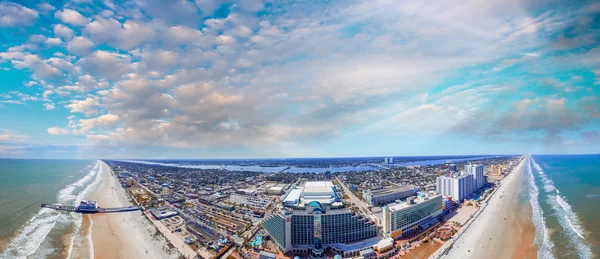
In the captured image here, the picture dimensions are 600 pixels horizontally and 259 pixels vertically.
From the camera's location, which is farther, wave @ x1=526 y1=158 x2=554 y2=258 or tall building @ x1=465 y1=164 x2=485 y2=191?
tall building @ x1=465 y1=164 x2=485 y2=191

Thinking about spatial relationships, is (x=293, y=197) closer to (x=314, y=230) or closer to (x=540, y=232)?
(x=314, y=230)

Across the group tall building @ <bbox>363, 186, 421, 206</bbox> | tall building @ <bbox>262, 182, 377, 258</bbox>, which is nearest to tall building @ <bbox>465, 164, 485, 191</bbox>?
tall building @ <bbox>363, 186, 421, 206</bbox>

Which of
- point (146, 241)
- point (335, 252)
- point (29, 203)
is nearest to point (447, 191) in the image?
point (335, 252)

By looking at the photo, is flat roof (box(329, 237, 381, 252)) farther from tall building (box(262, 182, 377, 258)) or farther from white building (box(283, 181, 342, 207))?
white building (box(283, 181, 342, 207))

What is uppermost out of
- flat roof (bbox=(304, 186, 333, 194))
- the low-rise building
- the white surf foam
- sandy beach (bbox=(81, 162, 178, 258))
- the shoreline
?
flat roof (bbox=(304, 186, 333, 194))

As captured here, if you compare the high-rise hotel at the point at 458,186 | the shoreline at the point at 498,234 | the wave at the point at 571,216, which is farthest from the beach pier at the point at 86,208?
the wave at the point at 571,216
